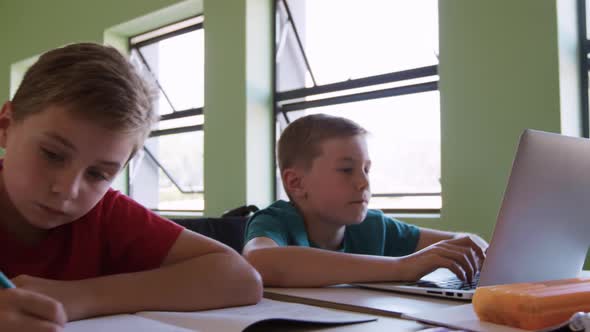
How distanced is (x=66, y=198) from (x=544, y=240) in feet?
2.38

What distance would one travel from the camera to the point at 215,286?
34.0 inches

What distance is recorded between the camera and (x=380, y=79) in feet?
9.30

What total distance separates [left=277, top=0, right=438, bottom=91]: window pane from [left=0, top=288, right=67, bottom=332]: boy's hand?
2.16 m

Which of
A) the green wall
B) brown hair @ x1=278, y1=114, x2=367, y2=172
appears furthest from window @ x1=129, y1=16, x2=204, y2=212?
brown hair @ x1=278, y1=114, x2=367, y2=172

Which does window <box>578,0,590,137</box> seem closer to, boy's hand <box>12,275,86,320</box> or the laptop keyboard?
the laptop keyboard

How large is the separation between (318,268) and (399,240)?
0.60 metres

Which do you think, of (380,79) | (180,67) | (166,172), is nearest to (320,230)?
(380,79)

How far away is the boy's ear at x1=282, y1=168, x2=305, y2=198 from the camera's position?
1470mm

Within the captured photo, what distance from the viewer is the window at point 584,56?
6.91ft

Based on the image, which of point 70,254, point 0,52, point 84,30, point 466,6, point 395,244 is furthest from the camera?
point 0,52

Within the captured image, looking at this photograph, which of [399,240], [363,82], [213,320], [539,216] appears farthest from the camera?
[363,82]

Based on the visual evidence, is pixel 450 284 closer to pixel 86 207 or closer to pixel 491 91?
pixel 86 207

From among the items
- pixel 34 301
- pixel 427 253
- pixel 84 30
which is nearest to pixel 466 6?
pixel 427 253

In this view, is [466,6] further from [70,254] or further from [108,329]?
[108,329]
